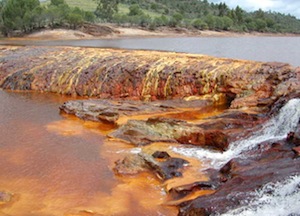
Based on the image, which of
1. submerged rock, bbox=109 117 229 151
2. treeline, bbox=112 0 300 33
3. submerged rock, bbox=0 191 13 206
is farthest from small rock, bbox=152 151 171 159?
treeline, bbox=112 0 300 33

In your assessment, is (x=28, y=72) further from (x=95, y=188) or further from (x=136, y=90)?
(x=95, y=188)

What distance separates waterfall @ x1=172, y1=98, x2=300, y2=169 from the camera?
13.6m

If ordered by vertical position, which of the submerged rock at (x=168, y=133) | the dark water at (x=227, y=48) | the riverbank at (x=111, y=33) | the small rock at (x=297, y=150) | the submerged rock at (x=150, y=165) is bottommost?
the submerged rock at (x=150, y=165)

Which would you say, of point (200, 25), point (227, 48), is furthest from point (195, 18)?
point (227, 48)

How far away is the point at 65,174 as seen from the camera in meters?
12.4

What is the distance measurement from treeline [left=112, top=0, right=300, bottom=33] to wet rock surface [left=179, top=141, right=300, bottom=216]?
81698 mm

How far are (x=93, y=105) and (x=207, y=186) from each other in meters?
9.47

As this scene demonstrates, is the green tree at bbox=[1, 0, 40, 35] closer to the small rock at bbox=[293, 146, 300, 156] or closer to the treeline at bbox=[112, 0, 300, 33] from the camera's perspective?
the treeline at bbox=[112, 0, 300, 33]

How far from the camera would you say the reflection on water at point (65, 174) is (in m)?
10.4

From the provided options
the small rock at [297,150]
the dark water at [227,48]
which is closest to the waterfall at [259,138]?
the small rock at [297,150]

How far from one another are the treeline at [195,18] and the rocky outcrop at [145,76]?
65801mm

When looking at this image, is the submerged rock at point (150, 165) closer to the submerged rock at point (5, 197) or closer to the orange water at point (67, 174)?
the orange water at point (67, 174)

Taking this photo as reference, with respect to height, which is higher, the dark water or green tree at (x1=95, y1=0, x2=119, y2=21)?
green tree at (x1=95, y1=0, x2=119, y2=21)

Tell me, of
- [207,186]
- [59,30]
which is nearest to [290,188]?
[207,186]
